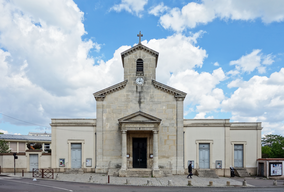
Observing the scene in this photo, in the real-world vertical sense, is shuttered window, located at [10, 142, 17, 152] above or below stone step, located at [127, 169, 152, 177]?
below

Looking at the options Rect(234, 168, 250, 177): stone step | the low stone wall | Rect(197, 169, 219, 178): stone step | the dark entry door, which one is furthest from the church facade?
the low stone wall

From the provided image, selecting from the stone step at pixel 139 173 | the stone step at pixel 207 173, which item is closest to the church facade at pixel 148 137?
the stone step at pixel 207 173

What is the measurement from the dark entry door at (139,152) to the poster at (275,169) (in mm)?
15300

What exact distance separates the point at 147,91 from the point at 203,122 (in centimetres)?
822

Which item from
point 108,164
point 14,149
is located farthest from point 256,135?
point 14,149

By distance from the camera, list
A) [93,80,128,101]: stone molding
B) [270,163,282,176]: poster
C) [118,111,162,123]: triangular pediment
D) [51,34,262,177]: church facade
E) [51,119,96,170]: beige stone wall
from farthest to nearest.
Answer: [93,80,128,101]: stone molding
[51,119,96,170]: beige stone wall
[51,34,262,177]: church facade
[270,163,282,176]: poster
[118,111,162,123]: triangular pediment

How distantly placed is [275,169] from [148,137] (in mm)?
15946

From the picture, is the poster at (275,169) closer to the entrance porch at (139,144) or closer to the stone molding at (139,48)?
the entrance porch at (139,144)

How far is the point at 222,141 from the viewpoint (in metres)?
32.7

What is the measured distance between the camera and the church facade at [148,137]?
104ft

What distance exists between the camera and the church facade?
3177 cm

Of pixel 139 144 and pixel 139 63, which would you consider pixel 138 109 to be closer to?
pixel 139 144

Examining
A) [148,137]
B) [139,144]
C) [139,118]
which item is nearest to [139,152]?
[139,144]

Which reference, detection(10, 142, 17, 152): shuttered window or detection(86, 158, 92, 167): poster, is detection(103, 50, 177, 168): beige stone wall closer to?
detection(86, 158, 92, 167): poster
